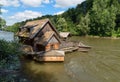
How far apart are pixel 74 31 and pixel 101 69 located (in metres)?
73.9

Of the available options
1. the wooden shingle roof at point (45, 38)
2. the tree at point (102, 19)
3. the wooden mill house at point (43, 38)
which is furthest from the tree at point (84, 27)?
the wooden shingle roof at point (45, 38)

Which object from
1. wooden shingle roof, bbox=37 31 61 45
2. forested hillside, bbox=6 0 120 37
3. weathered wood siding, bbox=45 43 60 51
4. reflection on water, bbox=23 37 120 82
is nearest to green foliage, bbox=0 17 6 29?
reflection on water, bbox=23 37 120 82

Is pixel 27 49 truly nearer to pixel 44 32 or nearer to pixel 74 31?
pixel 44 32

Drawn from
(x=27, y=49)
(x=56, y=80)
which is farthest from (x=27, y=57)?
(x=56, y=80)

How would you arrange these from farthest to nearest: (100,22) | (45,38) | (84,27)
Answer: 1. (84,27)
2. (100,22)
3. (45,38)

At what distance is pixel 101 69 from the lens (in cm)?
2875

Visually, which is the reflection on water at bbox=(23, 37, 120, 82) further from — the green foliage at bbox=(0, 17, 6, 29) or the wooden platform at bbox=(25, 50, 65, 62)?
the green foliage at bbox=(0, 17, 6, 29)

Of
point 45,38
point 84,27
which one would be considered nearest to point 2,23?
point 45,38

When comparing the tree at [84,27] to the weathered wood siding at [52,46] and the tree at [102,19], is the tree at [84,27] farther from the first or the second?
the weathered wood siding at [52,46]

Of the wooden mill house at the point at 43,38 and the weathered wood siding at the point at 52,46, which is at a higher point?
the wooden mill house at the point at 43,38

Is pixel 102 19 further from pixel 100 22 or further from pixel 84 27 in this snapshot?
pixel 84 27

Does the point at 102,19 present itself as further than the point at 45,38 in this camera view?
Yes

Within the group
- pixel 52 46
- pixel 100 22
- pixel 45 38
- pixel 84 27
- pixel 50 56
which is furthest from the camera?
pixel 84 27

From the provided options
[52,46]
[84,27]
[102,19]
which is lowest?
[52,46]
